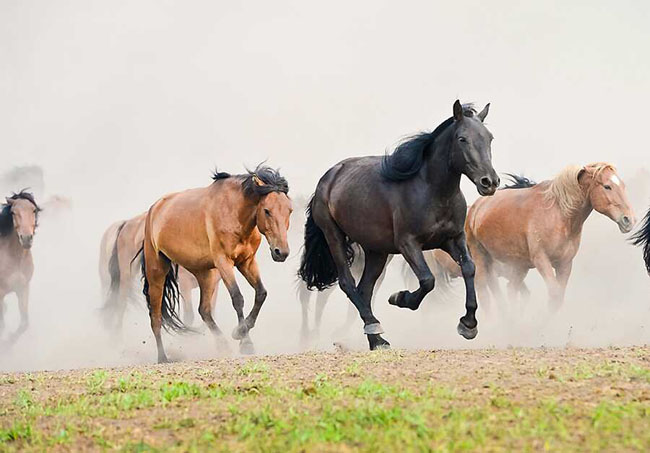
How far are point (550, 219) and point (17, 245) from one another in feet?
25.7

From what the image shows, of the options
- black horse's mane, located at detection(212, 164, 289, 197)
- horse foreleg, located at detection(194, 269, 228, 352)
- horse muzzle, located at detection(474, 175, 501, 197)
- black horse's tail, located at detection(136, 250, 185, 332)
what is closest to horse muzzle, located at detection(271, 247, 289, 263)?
black horse's mane, located at detection(212, 164, 289, 197)

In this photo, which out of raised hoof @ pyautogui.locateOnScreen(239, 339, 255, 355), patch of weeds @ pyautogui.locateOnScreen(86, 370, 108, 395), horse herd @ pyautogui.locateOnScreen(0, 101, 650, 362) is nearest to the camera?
patch of weeds @ pyautogui.locateOnScreen(86, 370, 108, 395)

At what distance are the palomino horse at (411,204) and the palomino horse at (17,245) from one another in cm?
654

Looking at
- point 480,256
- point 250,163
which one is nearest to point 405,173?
point 480,256

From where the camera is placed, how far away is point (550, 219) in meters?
13.0

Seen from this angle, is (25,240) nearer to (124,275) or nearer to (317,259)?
(124,275)

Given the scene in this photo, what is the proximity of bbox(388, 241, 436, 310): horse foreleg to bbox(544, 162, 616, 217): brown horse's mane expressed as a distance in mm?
3957

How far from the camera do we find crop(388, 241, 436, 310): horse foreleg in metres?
9.24

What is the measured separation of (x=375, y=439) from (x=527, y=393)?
126 cm

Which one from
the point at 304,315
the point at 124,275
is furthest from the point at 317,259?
the point at 124,275

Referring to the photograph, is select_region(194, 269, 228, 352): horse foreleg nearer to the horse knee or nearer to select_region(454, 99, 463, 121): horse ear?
the horse knee

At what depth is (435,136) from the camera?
969cm

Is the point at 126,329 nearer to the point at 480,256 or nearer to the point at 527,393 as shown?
the point at 480,256

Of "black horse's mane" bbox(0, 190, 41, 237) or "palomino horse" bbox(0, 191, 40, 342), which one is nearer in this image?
"palomino horse" bbox(0, 191, 40, 342)
